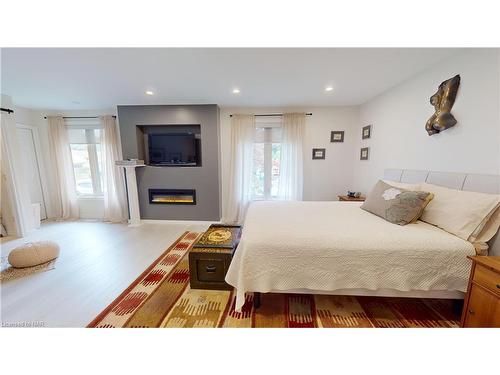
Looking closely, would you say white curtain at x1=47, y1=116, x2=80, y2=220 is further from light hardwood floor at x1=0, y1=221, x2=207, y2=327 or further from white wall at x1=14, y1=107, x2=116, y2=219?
light hardwood floor at x1=0, y1=221, x2=207, y2=327

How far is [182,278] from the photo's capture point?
198 cm

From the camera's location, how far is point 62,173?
3869mm

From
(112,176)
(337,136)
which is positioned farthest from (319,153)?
(112,176)

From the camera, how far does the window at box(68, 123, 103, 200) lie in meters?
3.83

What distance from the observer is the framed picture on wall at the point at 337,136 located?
3.52 metres

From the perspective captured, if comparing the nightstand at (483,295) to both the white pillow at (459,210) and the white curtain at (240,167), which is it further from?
the white curtain at (240,167)

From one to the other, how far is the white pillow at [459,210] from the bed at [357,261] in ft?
0.30

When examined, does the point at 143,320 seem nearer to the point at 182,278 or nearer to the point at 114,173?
the point at 182,278

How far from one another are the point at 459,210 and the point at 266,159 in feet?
9.04

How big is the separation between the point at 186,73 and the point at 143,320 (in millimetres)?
2547
